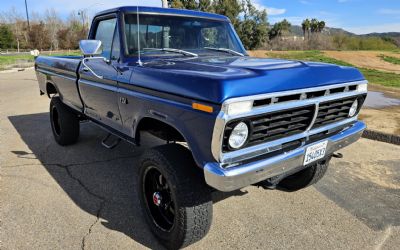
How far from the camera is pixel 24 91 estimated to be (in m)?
11.9

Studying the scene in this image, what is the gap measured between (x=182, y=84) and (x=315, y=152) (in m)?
1.23

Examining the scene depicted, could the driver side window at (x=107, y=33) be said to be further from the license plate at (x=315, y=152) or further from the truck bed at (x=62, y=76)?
the license plate at (x=315, y=152)

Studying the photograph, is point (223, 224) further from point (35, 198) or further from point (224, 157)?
point (35, 198)

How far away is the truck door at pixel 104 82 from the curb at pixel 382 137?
4.31 meters

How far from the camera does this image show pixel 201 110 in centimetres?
229

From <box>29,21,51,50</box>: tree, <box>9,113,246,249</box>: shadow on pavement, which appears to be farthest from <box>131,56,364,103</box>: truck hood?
<box>29,21,51,50</box>: tree

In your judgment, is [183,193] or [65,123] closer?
[183,193]

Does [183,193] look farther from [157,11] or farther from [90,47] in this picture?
[157,11]

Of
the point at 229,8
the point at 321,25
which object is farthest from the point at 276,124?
the point at 321,25

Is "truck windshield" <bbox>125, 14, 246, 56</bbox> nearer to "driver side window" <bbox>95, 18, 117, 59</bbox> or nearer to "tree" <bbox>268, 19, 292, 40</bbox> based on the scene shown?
"driver side window" <bbox>95, 18, 117, 59</bbox>

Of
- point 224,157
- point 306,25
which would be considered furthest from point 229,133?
point 306,25

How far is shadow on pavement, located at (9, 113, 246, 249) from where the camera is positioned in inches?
128

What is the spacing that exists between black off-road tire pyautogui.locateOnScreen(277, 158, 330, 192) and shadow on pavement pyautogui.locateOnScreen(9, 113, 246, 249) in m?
0.59

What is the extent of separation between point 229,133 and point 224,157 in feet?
0.56
